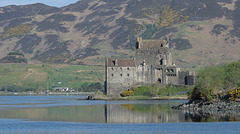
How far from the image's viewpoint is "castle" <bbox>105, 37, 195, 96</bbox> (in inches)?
5404

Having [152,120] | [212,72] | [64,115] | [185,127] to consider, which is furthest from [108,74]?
[185,127]

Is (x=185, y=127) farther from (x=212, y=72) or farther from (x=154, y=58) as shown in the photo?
(x=154, y=58)

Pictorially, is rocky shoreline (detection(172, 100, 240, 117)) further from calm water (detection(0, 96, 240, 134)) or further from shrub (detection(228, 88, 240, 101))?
calm water (detection(0, 96, 240, 134))

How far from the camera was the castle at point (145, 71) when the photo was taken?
13725 centimetres

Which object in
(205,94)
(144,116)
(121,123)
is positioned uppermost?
(205,94)

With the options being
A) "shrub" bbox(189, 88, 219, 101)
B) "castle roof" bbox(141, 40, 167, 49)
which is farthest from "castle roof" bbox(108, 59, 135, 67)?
"shrub" bbox(189, 88, 219, 101)

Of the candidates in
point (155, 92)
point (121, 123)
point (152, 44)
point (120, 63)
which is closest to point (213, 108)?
point (121, 123)

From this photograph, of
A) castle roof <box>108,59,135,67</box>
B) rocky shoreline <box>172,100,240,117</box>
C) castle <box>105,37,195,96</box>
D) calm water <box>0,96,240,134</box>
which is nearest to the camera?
calm water <box>0,96,240,134</box>

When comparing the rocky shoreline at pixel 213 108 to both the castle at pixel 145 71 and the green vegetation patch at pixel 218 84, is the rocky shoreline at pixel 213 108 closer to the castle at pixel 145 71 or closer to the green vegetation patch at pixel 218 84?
the green vegetation patch at pixel 218 84

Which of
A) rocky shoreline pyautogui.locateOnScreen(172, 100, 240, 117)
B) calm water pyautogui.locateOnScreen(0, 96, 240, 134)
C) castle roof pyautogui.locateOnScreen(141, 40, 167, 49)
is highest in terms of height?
castle roof pyautogui.locateOnScreen(141, 40, 167, 49)

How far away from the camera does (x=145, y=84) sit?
454 feet

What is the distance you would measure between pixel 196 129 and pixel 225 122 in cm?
657

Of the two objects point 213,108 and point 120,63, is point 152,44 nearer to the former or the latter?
point 120,63

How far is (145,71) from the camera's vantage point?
5522 inches
